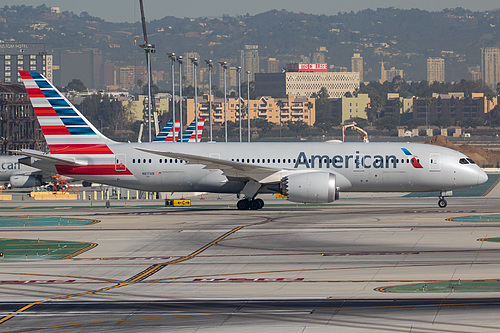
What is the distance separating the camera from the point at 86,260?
35.9 meters

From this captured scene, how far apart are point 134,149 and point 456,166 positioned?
72.9 ft

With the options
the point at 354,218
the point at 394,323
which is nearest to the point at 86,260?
the point at 394,323

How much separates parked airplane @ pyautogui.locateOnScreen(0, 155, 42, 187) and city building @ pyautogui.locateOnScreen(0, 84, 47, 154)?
66451mm

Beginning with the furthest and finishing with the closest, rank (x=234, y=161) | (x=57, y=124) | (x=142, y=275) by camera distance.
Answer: (x=57, y=124) → (x=234, y=161) → (x=142, y=275)

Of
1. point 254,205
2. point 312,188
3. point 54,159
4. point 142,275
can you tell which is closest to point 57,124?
point 54,159

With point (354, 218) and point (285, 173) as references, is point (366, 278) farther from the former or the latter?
point (285, 173)

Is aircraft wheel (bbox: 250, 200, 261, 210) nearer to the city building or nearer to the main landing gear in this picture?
the main landing gear

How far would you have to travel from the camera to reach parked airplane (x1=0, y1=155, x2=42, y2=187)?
97125 millimetres

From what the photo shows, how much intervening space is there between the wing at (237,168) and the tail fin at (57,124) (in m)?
4.14

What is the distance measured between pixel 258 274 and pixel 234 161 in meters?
25.1

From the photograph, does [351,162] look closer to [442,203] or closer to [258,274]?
[442,203]

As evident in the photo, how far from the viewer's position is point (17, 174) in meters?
99.5

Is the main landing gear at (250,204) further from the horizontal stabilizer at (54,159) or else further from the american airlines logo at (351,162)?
the horizontal stabilizer at (54,159)

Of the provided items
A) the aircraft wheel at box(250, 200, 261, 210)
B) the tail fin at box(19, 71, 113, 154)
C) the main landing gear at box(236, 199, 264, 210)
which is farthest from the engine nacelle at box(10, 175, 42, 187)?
the aircraft wheel at box(250, 200, 261, 210)
